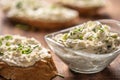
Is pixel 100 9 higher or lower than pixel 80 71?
higher

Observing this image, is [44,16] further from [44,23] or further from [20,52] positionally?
[20,52]

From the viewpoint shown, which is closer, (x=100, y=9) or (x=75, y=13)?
(x=75, y=13)

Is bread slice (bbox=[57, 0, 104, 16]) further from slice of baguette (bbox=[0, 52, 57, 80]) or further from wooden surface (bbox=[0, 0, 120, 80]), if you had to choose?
slice of baguette (bbox=[0, 52, 57, 80])

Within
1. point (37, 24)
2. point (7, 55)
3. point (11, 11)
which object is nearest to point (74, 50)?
point (7, 55)

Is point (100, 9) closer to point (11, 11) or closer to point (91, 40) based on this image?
point (11, 11)

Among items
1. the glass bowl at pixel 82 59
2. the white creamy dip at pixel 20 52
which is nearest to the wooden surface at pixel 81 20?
the glass bowl at pixel 82 59
